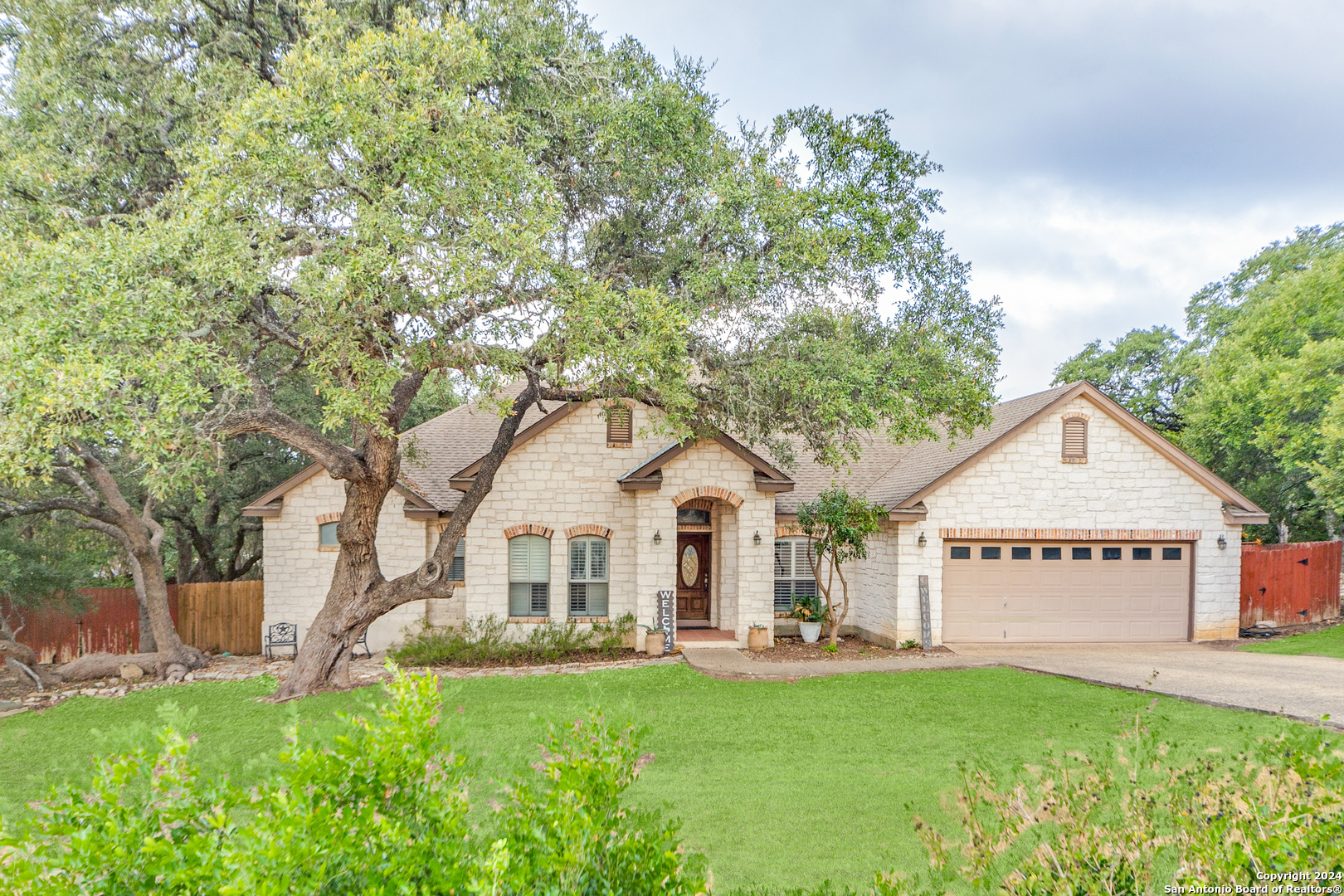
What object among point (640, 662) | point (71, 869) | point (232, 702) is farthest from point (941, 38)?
point (232, 702)

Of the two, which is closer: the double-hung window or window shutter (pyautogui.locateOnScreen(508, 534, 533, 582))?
window shutter (pyautogui.locateOnScreen(508, 534, 533, 582))

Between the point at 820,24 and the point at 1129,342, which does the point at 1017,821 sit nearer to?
the point at 820,24

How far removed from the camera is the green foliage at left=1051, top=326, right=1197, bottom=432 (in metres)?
31.2

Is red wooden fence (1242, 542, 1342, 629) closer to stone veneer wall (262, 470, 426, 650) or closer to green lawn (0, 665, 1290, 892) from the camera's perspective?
green lawn (0, 665, 1290, 892)

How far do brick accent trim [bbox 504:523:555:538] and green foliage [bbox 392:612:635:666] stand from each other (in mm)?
1711

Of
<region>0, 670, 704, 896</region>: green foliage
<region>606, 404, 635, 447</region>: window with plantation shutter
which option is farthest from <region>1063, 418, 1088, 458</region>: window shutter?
<region>0, 670, 704, 896</region>: green foliage

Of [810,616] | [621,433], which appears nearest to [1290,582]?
[810,616]

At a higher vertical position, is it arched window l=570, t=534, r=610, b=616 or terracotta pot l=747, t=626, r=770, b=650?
arched window l=570, t=534, r=610, b=616

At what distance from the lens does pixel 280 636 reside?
53.6ft

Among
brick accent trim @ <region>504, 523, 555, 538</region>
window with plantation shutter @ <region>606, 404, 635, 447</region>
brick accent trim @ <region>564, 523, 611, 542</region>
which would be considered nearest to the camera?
brick accent trim @ <region>504, 523, 555, 538</region>

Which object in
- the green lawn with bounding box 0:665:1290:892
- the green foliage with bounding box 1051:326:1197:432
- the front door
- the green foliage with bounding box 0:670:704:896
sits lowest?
the green lawn with bounding box 0:665:1290:892

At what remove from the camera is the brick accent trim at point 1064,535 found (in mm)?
16188

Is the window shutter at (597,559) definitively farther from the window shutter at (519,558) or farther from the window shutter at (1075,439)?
the window shutter at (1075,439)

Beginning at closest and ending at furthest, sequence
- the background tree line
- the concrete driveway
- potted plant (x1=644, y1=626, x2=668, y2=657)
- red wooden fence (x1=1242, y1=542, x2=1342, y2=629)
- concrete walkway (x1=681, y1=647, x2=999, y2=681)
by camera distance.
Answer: the concrete driveway < concrete walkway (x1=681, y1=647, x2=999, y2=681) < potted plant (x1=644, y1=626, x2=668, y2=657) < red wooden fence (x1=1242, y1=542, x2=1342, y2=629) < the background tree line
